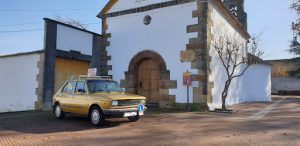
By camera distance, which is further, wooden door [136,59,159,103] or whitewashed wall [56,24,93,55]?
wooden door [136,59,159,103]

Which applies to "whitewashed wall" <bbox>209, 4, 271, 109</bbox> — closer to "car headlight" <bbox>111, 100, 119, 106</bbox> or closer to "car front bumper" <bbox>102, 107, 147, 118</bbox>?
"car front bumper" <bbox>102, 107, 147, 118</bbox>

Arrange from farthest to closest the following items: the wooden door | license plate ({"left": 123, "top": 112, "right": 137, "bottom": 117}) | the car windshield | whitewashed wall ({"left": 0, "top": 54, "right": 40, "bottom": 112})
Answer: the wooden door, whitewashed wall ({"left": 0, "top": 54, "right": 40, "bottom": 112}), the car windshield, license plate ({"left": 123, "top": 112, "right": 137, "bottom": 117})

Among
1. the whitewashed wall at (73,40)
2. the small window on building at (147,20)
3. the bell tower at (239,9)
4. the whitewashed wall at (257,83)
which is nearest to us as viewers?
the whitewashed wall at (73,40)

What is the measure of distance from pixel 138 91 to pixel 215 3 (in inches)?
232

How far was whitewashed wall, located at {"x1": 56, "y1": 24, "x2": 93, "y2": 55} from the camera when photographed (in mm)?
16328

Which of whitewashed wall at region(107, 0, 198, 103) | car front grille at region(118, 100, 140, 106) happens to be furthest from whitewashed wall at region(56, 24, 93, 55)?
car front grille at region(118, 100, 140, 106)

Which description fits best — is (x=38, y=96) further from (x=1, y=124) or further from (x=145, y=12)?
(x=145, y=12)

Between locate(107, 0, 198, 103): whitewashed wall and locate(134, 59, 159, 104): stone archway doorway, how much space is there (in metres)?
0.71

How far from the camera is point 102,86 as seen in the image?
38.0 ft

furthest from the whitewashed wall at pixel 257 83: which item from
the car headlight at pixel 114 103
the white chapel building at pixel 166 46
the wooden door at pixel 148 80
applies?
the car headlight at pixel 114 103

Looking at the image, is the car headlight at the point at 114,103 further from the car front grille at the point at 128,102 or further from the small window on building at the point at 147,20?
the small window on building at the point at 147,20

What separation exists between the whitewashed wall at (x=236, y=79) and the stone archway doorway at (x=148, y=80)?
9.18 ft

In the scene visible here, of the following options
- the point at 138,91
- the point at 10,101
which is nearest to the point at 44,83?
the point at 10,101

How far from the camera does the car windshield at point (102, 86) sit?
11253mm
